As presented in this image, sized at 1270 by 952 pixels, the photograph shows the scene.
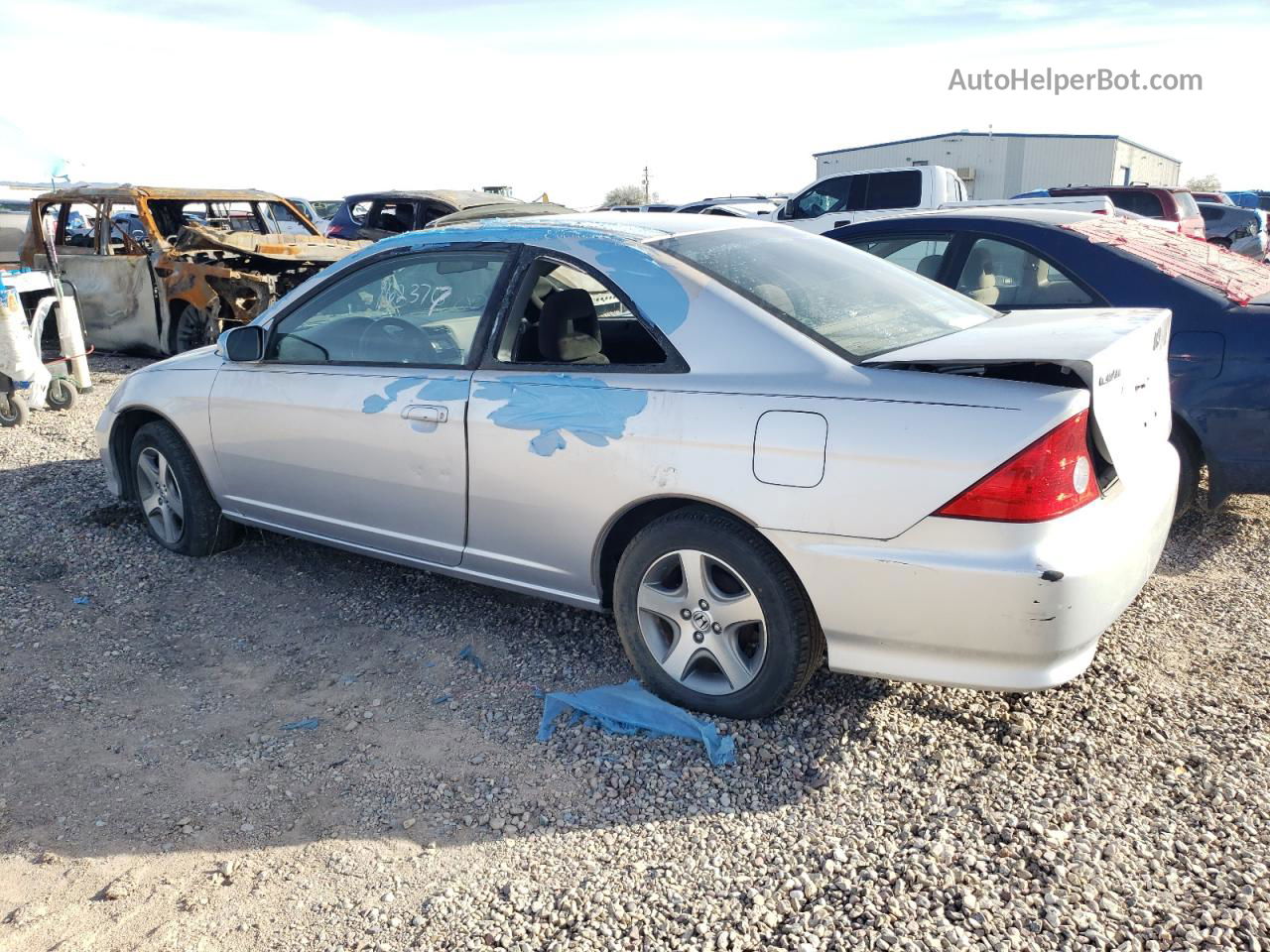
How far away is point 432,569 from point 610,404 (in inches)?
46.1

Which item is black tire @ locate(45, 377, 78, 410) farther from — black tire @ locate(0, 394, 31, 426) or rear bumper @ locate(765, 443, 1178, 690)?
rear bumper @ locate(765, 443, 1178, 690)

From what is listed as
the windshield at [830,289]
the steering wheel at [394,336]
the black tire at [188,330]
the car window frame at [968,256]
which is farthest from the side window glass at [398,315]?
the black tire at [188,330]

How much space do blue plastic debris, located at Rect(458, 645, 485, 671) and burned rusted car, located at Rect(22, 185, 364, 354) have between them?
6614mm

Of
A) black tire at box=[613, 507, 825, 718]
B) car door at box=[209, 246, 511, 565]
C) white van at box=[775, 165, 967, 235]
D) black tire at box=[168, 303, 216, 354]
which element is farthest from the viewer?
white van at box=[775, 165, 967, 235]

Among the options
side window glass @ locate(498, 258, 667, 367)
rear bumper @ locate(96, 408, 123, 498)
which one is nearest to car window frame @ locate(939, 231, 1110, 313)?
side window glass @ locate(498, 258, 667, 367)

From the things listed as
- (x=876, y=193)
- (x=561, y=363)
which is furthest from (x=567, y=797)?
(x=876, y=193)

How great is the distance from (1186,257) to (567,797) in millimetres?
4195

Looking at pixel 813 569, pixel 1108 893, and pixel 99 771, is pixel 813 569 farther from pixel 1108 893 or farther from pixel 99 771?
pixel 99 771

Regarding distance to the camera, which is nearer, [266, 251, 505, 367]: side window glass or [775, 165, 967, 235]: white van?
[266, 251, 505, 367]: side window glass

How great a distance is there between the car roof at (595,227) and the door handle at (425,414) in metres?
0.69

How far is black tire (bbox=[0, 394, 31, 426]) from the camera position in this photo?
777 cm

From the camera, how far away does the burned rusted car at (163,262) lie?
32.0ft

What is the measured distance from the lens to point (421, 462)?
381 cm

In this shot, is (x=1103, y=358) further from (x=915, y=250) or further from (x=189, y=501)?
(x=189, y=501)
